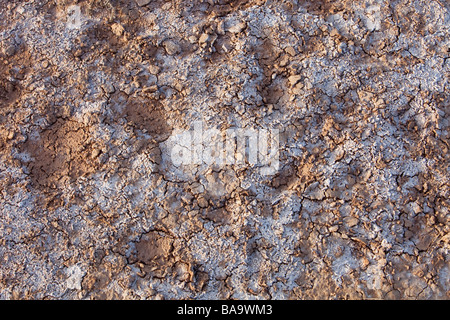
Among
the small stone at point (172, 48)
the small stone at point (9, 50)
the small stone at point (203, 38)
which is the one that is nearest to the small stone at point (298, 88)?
the small stone at point (203, 38)

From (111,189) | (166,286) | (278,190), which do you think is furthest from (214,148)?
(166,286)

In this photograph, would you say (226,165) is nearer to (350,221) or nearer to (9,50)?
(350,221)

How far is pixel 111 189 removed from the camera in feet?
7.42

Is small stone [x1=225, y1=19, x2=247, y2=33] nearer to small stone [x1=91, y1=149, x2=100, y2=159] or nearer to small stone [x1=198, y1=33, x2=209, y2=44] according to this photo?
small stone [x1=198, y1=33, x2=209, y2=44]

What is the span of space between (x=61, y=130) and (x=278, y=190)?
1.44 m

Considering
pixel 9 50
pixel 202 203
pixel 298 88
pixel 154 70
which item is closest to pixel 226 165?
pixel 202 203

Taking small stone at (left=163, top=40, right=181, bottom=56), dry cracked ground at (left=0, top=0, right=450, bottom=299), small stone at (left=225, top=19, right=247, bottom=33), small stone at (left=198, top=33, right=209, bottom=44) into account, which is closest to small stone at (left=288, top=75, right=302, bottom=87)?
dry cracked ground at (left=0, top=0, right=450, bottom=299)

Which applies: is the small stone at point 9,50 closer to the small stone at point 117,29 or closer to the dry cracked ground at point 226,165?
the dry cracked ground at point 226,165

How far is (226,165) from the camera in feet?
7.51

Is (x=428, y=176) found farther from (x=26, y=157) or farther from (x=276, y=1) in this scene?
(x=26, y=157)

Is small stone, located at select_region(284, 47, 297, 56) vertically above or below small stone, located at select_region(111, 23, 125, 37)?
below

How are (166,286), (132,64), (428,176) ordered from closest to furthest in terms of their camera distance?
(166,286) < (428,176) < (132,64)

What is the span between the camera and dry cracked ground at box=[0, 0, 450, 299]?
2172 mm

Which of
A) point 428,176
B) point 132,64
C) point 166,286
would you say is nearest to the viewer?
point 166,286
